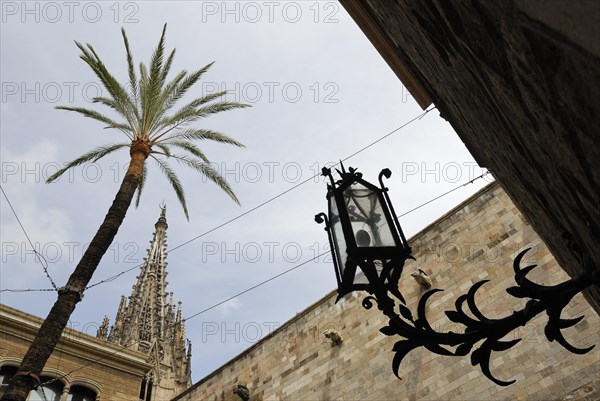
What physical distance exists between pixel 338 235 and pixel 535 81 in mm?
2192

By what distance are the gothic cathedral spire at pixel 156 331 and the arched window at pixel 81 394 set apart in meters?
19.3

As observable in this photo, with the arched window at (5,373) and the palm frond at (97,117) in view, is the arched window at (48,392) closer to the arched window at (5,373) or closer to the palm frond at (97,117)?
the arched window at (5,373)

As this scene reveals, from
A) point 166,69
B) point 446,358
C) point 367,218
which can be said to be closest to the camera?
point 367,218

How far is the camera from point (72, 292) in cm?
995

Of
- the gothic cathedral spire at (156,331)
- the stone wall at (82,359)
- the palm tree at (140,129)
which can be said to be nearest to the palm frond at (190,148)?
the palm tree at (140,129)

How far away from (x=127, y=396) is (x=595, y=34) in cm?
2036

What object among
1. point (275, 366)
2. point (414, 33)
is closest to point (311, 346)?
point (275, 366)

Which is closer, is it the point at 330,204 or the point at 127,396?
the point at 330,204

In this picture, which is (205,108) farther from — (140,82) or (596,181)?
(596,181)

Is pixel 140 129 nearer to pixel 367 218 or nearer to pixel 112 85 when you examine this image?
pixel 112 85

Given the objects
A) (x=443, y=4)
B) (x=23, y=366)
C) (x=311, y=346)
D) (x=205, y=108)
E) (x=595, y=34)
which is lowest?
(x=595, y=34)

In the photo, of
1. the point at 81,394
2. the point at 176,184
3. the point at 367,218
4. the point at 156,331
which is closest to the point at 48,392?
the point at 81,394

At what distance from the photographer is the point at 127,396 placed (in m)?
18.5

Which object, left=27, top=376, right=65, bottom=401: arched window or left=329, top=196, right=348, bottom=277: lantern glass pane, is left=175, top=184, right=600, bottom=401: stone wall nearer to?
left=27, top=376, right=65, bottom=401: arched window
